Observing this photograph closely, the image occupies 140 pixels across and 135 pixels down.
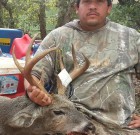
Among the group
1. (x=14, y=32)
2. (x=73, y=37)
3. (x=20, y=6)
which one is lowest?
(x=20, y=6)

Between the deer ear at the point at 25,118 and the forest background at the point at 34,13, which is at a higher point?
the deer ear at the point at 25,118

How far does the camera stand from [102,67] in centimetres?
462

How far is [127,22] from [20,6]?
19.5 feet

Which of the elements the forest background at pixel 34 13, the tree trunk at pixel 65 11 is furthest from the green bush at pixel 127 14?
the tree trunk at pixel 65 11

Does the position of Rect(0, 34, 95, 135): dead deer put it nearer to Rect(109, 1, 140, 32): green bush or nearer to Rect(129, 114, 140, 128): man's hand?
Rect(129, 114, 140, 128): man's hand

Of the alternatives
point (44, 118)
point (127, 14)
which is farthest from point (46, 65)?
point (127, 14)

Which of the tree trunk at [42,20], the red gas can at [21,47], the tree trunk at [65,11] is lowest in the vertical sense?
the tree trunk at [42,20]

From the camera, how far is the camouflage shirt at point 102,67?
4566 millimetres

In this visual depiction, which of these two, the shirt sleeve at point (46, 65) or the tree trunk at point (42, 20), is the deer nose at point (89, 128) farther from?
the tree trunk at point (42, 20)

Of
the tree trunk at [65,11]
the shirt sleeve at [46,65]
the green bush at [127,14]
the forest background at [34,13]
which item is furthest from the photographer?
the forest background at [34,13]

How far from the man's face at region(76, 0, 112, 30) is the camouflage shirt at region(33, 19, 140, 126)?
92 millimetres

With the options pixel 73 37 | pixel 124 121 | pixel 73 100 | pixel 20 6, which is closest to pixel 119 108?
pixel 124 121

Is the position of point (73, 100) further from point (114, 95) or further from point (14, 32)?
point (14, 32)

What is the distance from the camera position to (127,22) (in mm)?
9008
